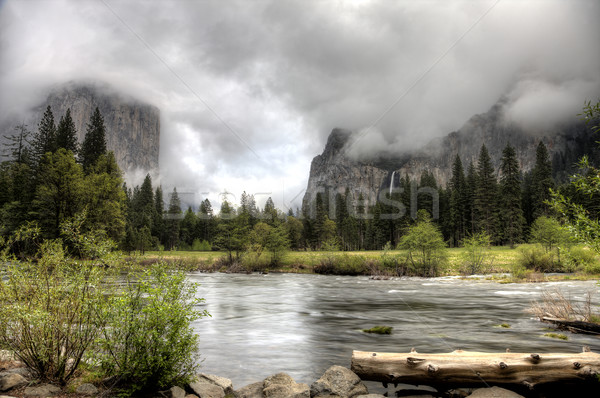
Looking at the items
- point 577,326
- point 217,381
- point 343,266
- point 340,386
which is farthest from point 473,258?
point 217,381

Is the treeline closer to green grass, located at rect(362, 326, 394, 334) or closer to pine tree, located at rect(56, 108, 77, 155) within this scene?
pine tree, located at rect(56, 108, 77, 155)

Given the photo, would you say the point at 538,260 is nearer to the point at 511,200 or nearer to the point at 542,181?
the point at 511,200

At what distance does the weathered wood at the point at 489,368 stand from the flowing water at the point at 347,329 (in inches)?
115

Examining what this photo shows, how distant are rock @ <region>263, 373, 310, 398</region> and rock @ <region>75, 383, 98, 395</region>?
3.28 m

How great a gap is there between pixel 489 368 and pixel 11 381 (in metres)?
9.29

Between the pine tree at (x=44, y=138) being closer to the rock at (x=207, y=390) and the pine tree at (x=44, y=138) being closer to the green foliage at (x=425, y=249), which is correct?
the green foliage at (x=425, y=249)

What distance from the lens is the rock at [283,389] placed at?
24.3 ft

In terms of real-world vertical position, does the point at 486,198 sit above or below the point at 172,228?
above

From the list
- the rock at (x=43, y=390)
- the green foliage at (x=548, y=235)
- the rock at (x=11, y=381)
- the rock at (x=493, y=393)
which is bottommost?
the rock at (x=493, y=393)

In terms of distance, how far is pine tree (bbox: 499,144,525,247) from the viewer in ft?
240

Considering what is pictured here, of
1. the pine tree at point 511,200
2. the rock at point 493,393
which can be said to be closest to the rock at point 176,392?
the rock at point 493,393

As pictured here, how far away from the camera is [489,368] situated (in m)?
7.34

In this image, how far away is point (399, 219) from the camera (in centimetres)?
9338

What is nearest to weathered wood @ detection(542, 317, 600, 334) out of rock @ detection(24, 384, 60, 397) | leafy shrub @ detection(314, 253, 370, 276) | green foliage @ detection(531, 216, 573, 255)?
rock @ detection(24, 384, 60, 397)
